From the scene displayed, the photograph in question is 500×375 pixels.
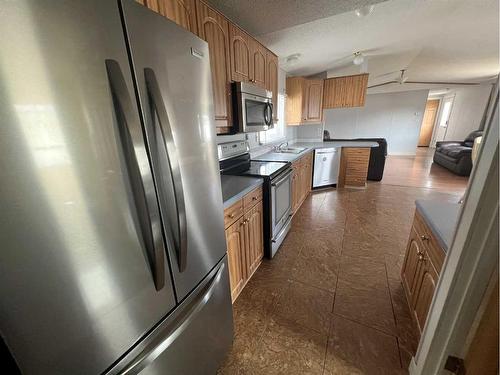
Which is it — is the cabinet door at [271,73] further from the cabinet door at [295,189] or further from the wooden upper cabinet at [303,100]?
the wooden upper cabinet at [303,100]

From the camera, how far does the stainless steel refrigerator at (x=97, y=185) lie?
449 mm

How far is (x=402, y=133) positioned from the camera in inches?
296

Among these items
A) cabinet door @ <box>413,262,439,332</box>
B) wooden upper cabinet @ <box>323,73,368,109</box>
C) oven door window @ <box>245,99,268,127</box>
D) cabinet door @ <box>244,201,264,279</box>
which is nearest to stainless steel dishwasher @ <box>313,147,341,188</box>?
wooden upper cabinet @ <box>323,73,368,109</box>

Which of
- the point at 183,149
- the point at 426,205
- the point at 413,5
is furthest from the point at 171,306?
the point at 413,5

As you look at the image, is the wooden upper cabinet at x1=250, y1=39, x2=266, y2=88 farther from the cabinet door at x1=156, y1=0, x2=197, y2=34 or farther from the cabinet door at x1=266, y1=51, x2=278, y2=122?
the cabinet door at x1=156, y1=0, x2=197, y2=34

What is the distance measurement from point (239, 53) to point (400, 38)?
263cm

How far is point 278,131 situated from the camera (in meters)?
3.88

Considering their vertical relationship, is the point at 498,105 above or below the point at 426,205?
above

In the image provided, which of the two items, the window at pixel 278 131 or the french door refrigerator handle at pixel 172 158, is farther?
the window at pixel 278 131

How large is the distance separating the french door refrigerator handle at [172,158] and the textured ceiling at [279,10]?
140 cm

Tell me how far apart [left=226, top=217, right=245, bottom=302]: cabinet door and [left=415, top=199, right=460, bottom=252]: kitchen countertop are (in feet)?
3.92

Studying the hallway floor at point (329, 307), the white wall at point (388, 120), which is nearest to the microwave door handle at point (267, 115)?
the hallway floor at point (329, 307)

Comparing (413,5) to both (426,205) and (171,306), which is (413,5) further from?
(171,306)

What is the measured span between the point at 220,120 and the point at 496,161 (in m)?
1.57
